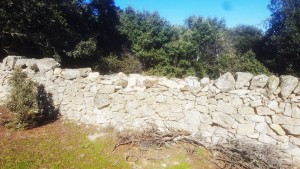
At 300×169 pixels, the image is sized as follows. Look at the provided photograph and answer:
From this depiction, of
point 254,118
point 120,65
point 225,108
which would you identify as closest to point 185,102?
point 225,108

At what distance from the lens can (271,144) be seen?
7500 mm

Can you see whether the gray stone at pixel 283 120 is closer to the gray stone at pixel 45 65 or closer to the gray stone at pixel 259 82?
the gray stone at pixel 259 82

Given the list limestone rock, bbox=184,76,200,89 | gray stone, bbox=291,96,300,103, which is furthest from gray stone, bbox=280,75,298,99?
limestone rock, bbox=184,76,200,89

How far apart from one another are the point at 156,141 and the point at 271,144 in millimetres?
3589

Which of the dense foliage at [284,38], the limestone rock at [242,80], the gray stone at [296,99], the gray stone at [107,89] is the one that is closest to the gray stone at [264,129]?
the gray stone at [296,99]

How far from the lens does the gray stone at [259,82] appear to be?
779cm

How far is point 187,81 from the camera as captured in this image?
8773 millimetres

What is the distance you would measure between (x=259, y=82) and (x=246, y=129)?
1577 millimetres

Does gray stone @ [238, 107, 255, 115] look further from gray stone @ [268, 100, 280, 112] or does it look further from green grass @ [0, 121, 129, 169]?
green grass @ [0, 121, 129, 169]

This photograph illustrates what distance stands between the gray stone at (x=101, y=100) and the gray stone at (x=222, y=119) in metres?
3.96

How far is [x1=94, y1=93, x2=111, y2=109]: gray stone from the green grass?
1.25 meters

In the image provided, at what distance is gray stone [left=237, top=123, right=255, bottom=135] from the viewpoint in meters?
7.82

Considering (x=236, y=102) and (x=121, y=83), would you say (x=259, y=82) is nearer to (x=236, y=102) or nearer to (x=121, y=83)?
(x=236, y=102)

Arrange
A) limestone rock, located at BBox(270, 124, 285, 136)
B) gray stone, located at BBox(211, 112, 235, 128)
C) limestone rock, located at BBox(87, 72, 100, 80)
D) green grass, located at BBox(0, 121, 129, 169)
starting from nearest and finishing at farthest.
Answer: green grass, located at BBox(0, 121, 129, 169)
limestone rock, located at BBox(270, 124, 285, 136)
gray stone, located at BBox(211, 112, 235, 128)
limestone rock, located at BBox(87, 72, 100, 80)
